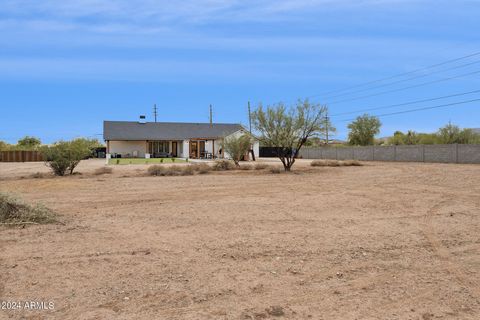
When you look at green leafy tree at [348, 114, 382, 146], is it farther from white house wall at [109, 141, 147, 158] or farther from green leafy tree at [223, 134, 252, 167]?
green leafy tree at [223, 134, 252, 167]

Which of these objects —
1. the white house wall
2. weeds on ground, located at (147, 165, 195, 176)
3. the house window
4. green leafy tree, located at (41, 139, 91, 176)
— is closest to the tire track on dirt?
weeds on ground, located at (147, 165, 195, 176)

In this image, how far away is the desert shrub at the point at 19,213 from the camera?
8.90 m

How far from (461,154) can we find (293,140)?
1696 cm

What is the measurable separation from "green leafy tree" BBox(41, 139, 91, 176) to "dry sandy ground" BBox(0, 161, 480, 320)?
44.2ft

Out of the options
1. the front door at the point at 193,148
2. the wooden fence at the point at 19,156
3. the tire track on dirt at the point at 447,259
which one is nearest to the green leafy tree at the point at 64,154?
the tire track on dirt at the point at 447,259

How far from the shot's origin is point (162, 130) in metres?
61.5

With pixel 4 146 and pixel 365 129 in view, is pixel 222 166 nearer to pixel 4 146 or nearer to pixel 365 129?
pixel 4 146

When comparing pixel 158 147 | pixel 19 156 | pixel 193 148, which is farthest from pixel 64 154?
pixel 158 147

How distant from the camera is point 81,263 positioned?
606 centimetres

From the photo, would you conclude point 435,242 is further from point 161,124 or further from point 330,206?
point 161,124

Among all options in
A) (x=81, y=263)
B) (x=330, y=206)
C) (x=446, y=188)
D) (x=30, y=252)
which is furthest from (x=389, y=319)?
(x=446, y=188)

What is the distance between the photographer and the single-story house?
56.1m

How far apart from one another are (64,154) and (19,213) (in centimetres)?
1574

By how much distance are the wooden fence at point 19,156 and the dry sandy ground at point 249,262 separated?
44.0 metres
